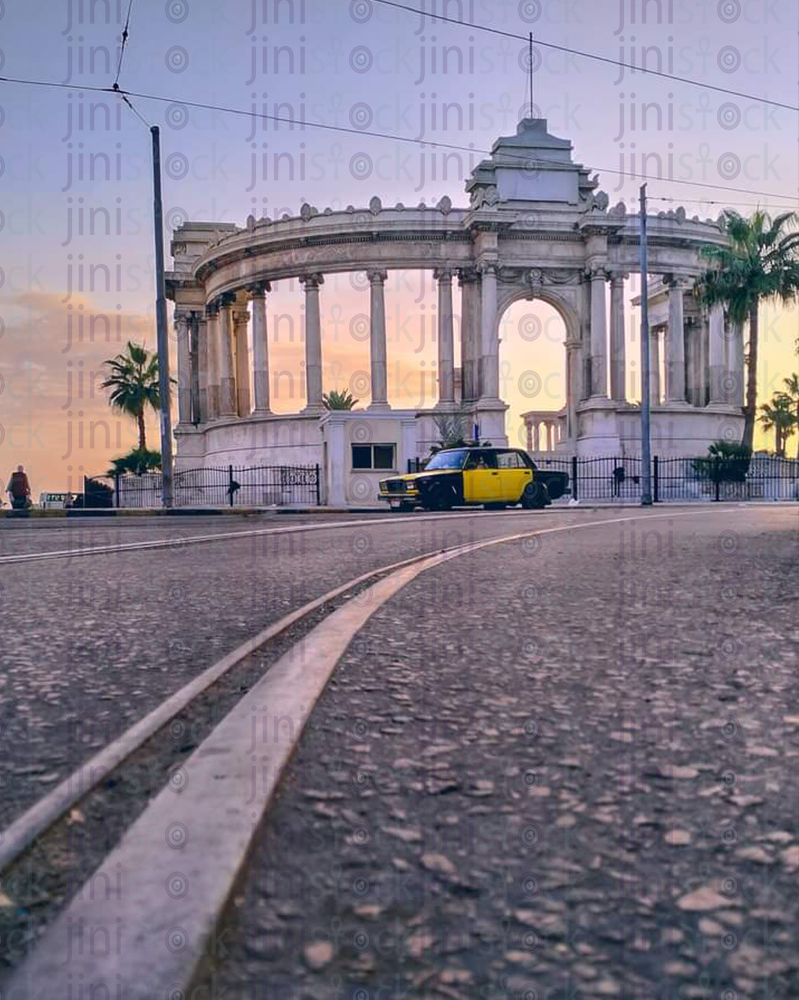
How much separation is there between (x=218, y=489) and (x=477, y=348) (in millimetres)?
15173

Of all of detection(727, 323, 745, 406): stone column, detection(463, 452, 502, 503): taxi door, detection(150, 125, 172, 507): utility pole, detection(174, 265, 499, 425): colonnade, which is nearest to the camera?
detection(150, 125, 172, 507): utility pole

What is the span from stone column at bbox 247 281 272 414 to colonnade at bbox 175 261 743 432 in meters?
0.05

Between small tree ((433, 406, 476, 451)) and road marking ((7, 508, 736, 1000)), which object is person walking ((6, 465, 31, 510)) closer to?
small tree ((433, 406, 476, 451))

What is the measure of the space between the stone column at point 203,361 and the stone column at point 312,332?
9595 mm

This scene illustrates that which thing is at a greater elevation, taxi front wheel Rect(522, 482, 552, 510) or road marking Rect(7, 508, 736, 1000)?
taxi front wheel Rect(522, 482, 552, 510)

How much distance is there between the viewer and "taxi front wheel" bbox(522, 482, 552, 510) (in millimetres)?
26062

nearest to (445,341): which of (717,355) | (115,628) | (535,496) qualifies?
(717,355)

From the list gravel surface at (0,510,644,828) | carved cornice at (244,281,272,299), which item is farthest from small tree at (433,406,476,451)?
gravel surface at (0,510,644,828)

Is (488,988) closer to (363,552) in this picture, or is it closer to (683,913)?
(683,913)

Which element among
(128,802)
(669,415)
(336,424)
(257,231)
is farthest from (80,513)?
(669,415)

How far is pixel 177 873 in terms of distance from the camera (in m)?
1.38

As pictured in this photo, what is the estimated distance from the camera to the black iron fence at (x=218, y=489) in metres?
37.8

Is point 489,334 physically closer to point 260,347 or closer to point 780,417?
point 260,347

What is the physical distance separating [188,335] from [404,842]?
55.5m
